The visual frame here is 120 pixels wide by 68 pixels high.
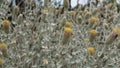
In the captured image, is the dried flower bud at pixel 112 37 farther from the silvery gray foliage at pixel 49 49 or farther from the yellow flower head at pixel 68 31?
the yellow flower head at pixel 68 31

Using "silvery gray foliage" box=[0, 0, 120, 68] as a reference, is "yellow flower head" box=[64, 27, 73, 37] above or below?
above

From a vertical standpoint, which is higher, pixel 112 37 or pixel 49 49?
pixel 112 37

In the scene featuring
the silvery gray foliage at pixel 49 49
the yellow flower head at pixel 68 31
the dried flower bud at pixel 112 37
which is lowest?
the silvery gray foliage at pixel 49 49

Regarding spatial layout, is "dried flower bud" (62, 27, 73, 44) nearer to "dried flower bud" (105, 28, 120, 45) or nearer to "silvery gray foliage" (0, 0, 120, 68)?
"silvery gray foliage" (0, 0, 120, 68)

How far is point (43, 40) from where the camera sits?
263 centimetres

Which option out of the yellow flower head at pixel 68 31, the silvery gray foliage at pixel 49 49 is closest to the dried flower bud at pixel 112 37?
the silvery gray foliage at pixel 49 49

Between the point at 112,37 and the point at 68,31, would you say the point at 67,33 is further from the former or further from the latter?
the point at 112,37

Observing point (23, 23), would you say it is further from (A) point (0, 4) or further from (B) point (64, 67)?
(B) point (64, 67)

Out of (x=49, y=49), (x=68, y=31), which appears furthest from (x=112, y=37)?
(x=49, y=49)

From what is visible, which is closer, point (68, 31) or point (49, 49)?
point (68, 31)

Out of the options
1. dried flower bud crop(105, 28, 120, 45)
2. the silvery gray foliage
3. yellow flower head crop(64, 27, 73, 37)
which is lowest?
the silvery gray foliage

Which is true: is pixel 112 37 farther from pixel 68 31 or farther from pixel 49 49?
pixel 49 49

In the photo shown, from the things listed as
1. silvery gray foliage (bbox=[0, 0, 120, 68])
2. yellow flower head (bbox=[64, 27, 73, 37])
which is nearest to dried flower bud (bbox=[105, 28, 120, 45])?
silvery gray foliage (bbox=[0, 0, 120, 68])

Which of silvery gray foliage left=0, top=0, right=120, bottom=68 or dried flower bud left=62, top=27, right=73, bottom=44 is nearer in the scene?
dried flower bud left=62, top=27, right=73, bottom=44
